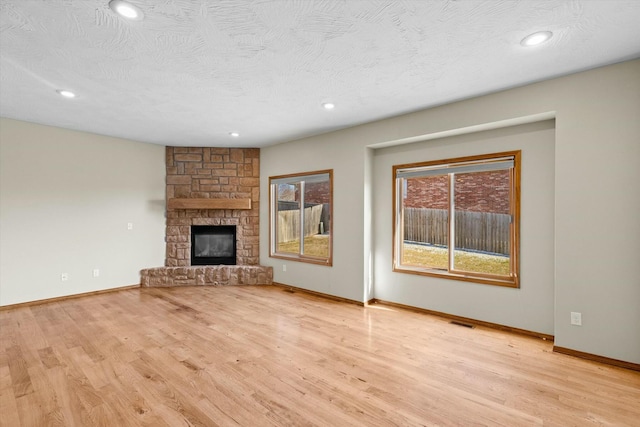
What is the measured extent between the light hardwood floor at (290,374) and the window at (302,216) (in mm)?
1465

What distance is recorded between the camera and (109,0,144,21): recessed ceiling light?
182cm

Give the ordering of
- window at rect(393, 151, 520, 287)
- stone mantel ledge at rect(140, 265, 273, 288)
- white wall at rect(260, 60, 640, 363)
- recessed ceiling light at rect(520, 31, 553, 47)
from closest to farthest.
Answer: recessed ceiling light at rect(520, 31, 553, 47), white wall at rect(260, 60, 640, 363), window at rect(393, 151, 520, 287), stone mantel ledge at rect(140, 265, 273, 288)

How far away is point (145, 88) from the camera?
10.2ft

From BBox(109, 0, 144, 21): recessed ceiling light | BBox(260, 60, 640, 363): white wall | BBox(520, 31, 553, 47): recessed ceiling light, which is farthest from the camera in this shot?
BBox(260, 60, 640, 363): white wall

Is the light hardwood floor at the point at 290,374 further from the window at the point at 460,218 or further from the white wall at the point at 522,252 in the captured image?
the window at the point at 460,218

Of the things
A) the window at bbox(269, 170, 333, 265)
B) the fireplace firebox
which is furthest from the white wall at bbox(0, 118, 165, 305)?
the window at bbox(269, 170, 333, 265)

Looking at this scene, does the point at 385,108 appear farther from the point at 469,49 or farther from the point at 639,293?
the point at 639,293

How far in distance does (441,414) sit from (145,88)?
376 centimetres

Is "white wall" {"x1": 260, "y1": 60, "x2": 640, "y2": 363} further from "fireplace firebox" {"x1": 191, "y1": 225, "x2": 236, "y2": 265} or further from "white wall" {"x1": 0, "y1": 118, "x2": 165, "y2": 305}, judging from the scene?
"white wall" {"x1": 0, "y1": 118, "x2": 165, "y2": 305}

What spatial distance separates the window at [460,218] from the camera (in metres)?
3.43

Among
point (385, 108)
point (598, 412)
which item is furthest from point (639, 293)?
point (385, 108)

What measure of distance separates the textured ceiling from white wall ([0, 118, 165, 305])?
820mm

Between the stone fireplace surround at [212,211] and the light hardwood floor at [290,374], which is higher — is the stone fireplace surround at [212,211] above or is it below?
above

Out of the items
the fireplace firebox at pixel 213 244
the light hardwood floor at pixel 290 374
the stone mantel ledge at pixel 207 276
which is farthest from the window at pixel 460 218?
the fireplace firebox at pixel 213 244
